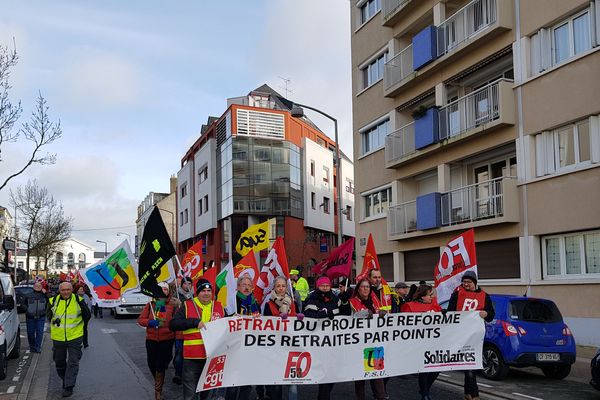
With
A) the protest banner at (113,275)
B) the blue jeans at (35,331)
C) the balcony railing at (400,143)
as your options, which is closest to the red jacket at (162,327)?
the protest banner at (113,275)

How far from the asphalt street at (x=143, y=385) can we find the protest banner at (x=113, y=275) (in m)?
1.55

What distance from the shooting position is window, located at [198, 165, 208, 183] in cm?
5429

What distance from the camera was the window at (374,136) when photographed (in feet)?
87.7

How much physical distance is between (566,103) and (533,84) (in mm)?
1503

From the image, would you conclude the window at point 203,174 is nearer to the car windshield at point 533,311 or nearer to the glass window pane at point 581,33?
the glass window pane at point 581,33

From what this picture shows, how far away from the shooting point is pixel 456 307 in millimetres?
8281

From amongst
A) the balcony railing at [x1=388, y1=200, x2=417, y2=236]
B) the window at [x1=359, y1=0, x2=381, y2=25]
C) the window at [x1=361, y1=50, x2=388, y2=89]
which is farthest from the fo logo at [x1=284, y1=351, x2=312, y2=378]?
the window at [x1=359, y1=0, x2=381, y2=25]

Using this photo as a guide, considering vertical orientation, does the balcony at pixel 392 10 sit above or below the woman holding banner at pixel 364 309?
above

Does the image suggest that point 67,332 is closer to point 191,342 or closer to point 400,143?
point 191,342

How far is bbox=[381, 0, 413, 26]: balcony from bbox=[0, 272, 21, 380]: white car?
1764 centimetres

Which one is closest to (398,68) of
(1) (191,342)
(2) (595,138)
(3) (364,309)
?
(2) (595,138)

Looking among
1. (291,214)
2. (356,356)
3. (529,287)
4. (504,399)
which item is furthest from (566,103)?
(291,214)

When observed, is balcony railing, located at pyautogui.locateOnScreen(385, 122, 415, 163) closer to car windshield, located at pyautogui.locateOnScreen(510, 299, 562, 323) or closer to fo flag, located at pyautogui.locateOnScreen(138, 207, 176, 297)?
car windshield, located at pyautogui.locateOnScreen(510, 299, 562, 323)

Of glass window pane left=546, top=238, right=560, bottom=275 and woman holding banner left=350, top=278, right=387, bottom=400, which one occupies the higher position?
glass window pane left=546, top=238, right=560, bottom=275
